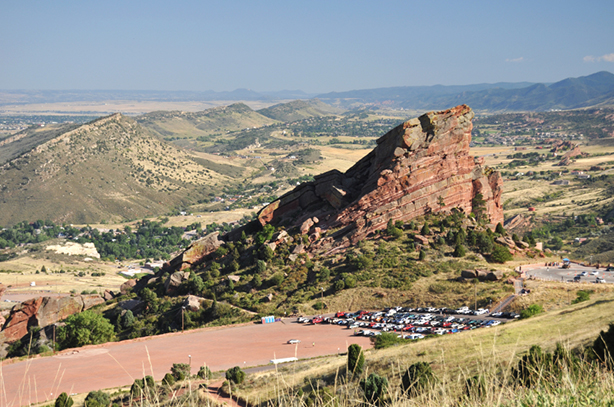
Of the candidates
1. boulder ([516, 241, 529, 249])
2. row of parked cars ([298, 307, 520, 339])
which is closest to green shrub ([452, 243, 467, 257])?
row of parked cars ([298, 307, 520, 339])

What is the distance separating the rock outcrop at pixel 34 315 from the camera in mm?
74312

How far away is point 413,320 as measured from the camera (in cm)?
5834

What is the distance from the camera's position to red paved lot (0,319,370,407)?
50094 mm

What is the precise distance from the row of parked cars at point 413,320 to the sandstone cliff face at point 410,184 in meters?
17.2

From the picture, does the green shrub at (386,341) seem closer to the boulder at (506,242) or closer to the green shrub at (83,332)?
the boulder at (506,242)

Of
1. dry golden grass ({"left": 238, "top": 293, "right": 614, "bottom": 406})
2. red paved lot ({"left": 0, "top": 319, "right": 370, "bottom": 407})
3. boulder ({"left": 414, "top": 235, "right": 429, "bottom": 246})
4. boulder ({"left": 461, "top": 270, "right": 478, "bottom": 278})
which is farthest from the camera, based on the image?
boulder ({"left": 414, "top": 235, "right": 429, "bottom": 246})

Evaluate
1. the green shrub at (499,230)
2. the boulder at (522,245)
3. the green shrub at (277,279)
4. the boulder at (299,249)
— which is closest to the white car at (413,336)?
the green shrub at (277,279)

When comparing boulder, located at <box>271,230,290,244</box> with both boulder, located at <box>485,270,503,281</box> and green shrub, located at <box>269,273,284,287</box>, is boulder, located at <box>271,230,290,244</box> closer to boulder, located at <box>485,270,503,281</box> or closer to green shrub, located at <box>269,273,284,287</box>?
green shrub, located at <box>269,273,284,287</box>

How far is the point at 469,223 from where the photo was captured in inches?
3179

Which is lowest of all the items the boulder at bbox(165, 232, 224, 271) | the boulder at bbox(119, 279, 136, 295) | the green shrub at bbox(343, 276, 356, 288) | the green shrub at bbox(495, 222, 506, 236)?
the boulder at bbox(119, 279, 136, 295)

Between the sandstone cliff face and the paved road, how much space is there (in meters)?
13.7

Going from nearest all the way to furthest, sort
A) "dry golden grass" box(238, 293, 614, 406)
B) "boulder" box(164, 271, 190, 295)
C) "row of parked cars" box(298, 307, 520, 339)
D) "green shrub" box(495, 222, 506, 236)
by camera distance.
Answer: "dry golden grass" box(238, 293, 614, 406)
"row of parked cars" box(298, 307, 520, 339)
"boulder" box(164, 271, 190, 295)
"green shrub" box(495, 222, 506, 236)

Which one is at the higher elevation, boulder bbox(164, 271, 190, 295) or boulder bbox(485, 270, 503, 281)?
boulder bbox(485, 270, 503, 281)

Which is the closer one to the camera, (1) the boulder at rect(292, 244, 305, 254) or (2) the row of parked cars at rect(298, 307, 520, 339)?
(2) the row of parked cars at rect(298, 307, 520, 339)
